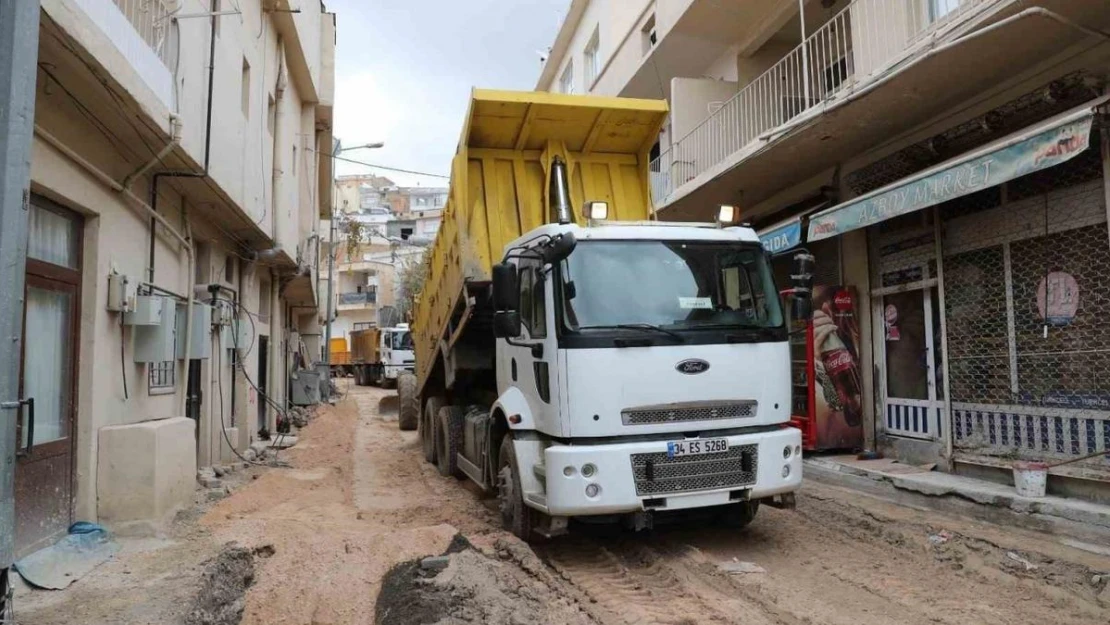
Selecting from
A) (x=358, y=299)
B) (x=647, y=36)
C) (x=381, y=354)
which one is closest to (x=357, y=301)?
(x=358, y=299)

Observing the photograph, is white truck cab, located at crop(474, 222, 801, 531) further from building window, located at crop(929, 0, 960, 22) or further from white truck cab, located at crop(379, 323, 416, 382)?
white truck cab, located at crop(379, 323, 416, 382)

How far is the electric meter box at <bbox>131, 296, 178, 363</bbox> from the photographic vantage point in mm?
6906

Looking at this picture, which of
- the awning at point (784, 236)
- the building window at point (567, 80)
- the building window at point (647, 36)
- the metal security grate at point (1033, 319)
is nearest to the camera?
the metal security grate at point (1033, 319)

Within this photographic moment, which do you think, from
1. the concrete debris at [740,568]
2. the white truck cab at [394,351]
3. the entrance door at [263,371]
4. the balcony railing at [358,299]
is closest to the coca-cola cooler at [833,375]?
the concrete debris at [740,568]

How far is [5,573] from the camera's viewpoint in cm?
335

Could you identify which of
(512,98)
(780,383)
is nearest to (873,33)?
(512,98)

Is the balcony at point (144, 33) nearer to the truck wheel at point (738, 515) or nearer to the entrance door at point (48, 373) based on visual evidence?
the entrance door at point (48, 373)

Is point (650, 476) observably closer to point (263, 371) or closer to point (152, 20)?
point (152, 20)

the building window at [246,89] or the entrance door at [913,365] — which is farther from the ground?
the building window at [246,89]

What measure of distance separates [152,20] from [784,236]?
25.2 feet

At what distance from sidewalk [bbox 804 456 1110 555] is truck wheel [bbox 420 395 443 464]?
5.01 m

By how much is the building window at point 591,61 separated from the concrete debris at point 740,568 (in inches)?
644

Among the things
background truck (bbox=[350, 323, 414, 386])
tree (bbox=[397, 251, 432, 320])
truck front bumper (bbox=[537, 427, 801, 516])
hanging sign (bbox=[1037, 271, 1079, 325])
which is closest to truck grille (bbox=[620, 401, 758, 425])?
truck front bumper (bbox=[537, 427, 801, 516])

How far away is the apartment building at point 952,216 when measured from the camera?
6570mm
